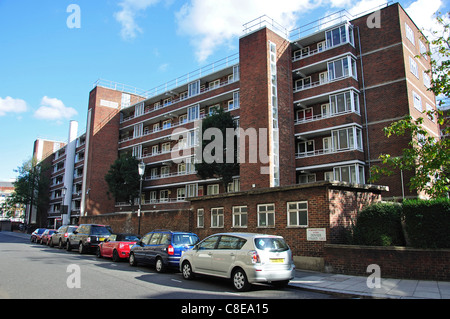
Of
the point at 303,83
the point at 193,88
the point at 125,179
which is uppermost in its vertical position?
the point at 193,88

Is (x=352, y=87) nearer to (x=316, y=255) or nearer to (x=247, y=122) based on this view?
(x=247, y=122)

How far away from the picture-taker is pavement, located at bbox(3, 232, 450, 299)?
8866mm

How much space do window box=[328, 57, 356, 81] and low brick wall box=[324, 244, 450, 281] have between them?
68.6 feet

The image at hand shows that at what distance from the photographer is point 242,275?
945 cm

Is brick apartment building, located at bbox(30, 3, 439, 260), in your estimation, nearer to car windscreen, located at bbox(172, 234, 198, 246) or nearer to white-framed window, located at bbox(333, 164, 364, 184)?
white-framed window, located at bbox(333, 164, 364, 184)

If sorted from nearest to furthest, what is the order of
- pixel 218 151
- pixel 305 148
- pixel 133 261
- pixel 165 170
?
1. pixel 133 261
2. pixel 218 151
3. pixel 305 148
4. pixel 165 170

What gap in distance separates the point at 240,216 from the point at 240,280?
824 cm

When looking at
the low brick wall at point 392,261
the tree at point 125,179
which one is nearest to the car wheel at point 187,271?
the low brick wall at point 392,261

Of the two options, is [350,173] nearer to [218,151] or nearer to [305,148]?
[305,148]

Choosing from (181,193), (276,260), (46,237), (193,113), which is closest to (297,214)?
(276,260)

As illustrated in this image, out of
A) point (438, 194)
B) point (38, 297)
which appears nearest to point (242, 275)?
point (38, 297)

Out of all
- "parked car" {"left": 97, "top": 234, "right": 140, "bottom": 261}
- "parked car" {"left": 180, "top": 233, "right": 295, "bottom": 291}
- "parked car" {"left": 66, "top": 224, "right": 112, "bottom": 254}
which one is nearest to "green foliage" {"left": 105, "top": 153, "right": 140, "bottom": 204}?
"parked car" {"left": 66, "top": 224, "right": 112, "bottom": 254}

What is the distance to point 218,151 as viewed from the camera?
29781mm
